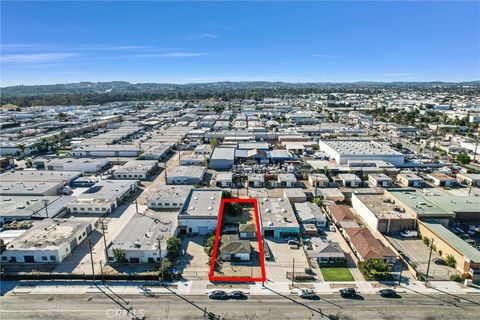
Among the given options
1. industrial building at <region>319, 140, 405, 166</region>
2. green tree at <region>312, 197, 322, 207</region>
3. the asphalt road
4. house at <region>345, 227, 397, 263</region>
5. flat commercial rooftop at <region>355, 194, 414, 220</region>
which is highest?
industrial building at <region>319, 140, 405, 166</region>

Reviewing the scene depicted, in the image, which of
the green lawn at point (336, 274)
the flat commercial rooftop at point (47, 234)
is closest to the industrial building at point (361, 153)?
the green lawn at point (336, 274)

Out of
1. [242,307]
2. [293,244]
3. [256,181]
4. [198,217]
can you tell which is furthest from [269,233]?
[256,181]

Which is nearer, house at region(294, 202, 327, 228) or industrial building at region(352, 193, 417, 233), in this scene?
industrial building at region(352, 193, 417, 233)

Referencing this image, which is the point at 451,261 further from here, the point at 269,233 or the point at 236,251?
the point at 236,251

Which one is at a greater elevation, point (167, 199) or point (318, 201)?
point (167, 199)

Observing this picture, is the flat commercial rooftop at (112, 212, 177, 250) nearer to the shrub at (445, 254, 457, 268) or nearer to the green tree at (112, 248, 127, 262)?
the green tree at (112, 248, 127, 262)

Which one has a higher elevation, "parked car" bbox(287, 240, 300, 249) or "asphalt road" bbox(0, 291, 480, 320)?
"parked car" bbox(287, 240, 300, 249)

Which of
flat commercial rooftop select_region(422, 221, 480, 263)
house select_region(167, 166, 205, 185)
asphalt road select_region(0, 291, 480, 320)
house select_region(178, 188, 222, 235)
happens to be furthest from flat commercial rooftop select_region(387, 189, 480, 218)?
house select_region(167, 166, 205, 185)
